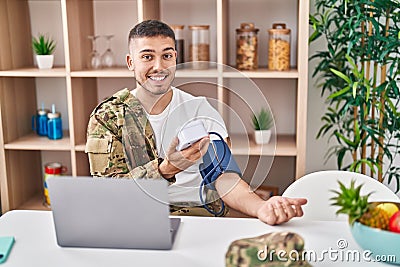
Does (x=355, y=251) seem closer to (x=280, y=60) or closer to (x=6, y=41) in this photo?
(x=280, y=60)

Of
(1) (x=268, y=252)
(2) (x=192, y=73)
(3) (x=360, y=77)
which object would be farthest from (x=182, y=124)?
(3) (x=360, y=77)

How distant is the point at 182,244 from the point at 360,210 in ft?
1.47

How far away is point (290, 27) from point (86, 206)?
1.76m

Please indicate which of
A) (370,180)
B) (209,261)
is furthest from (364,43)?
(209,261)

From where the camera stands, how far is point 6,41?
2.70m

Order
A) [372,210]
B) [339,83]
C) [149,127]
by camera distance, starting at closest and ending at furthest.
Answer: [372,210] → [149,127] → [339,83]

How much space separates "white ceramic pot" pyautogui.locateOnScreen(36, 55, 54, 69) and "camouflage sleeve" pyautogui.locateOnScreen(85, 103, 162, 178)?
46.6 inches

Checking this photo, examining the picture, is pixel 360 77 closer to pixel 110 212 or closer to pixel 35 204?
pixel 110 212

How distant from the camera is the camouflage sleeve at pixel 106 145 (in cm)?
155

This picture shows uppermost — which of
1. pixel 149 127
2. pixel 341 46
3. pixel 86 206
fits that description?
pixel 341 46

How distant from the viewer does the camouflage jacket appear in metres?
1.39

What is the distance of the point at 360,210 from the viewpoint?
115 centimetres

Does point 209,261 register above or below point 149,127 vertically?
below

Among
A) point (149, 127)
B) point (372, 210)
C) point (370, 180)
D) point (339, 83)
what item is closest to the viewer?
point (372, 210)
